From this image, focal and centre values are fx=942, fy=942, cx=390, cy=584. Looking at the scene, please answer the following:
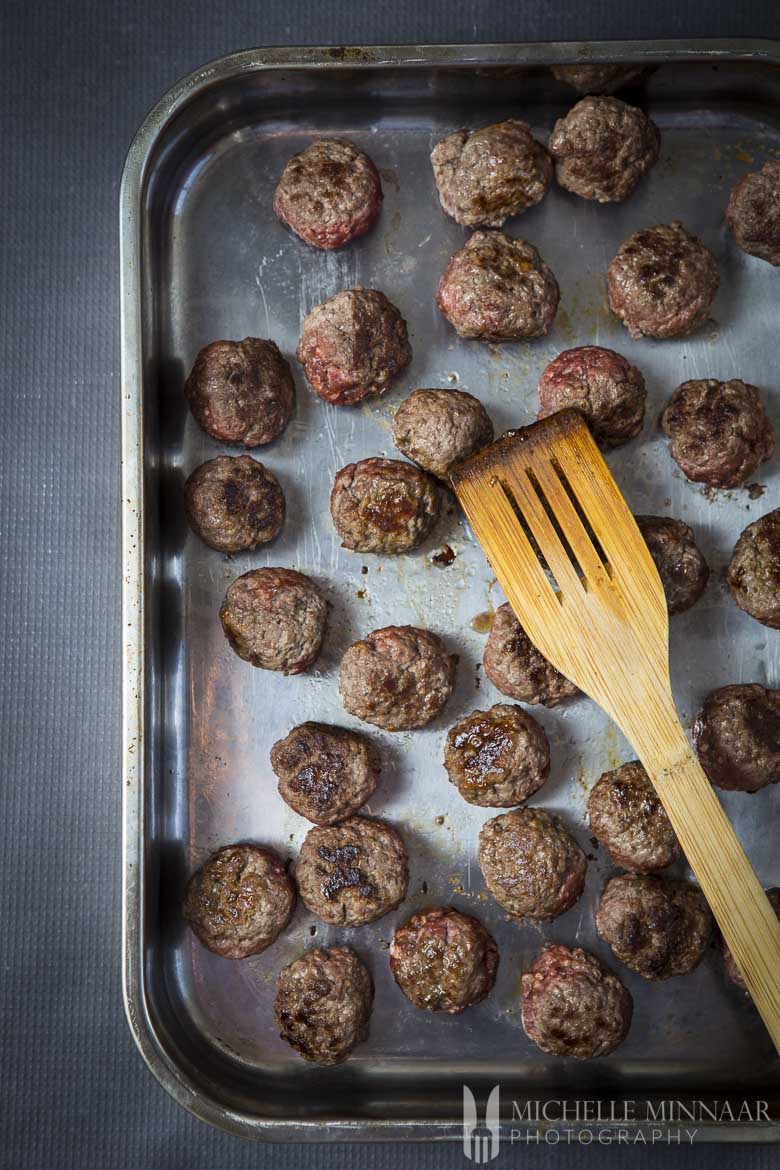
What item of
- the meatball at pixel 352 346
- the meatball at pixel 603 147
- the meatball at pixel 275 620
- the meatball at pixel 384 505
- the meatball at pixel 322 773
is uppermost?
the meatball at pixel 603 147

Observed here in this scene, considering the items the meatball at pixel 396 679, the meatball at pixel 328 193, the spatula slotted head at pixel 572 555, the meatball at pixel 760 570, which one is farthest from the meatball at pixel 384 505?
the meatball at pixel 760 570

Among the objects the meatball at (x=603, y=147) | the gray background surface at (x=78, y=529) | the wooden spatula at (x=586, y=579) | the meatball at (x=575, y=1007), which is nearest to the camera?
the wooden spatula at (x=586, y=579)

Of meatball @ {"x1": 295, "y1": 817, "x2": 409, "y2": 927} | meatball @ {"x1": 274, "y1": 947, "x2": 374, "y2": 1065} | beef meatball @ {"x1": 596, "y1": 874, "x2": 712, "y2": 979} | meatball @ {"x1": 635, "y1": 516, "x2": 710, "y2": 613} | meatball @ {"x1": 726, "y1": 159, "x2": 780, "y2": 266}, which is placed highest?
meatball @ {"x1": 726, "y1": 159, "x2": 780, "y2": 266}

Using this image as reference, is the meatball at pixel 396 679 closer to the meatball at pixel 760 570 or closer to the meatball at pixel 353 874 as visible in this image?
the meatball at pixel 353 874

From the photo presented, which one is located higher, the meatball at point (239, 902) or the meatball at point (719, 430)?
the meatball at point (719, 430)

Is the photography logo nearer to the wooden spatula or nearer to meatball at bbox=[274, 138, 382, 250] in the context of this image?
the wooden spatula

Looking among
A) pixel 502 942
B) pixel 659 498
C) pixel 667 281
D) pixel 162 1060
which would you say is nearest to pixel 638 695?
pixel 659 498

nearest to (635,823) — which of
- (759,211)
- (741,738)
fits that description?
(741,738)

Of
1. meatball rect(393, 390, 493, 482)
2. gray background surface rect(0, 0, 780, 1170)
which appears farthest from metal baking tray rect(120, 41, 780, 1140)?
gray background surface rect(0, 0, 780, 1170)
